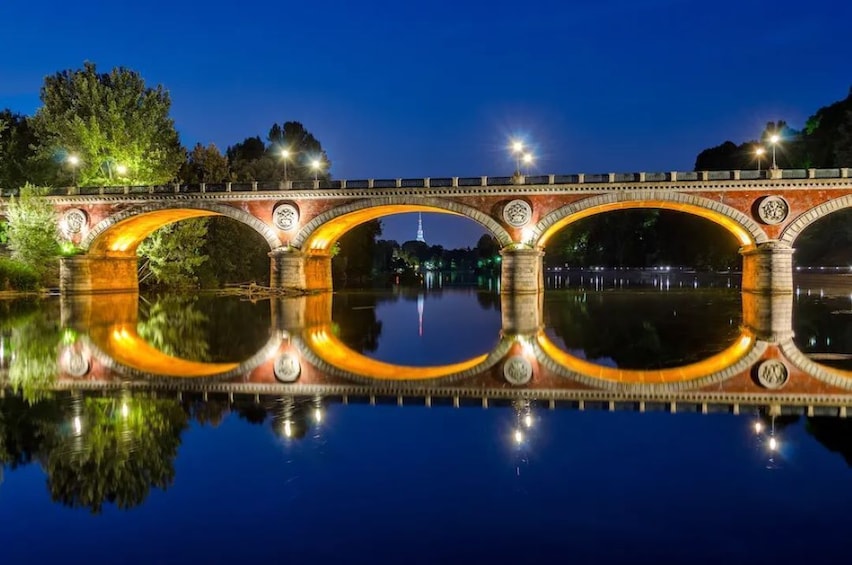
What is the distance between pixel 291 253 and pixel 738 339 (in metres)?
32.5

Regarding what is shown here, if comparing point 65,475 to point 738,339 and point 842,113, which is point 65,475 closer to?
point 738,339

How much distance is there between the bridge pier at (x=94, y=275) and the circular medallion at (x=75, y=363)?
33542mm

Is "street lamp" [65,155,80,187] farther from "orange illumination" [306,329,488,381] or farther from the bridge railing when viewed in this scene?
"orange illumination" [306,329,488,381]

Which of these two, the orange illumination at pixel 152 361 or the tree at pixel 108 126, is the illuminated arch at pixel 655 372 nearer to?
the orange illumination at pixel 152 361

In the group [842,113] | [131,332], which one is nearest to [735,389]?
[131,332]

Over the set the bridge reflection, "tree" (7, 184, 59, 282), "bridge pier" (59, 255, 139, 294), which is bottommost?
the bridge reflection

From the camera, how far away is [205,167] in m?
62.3

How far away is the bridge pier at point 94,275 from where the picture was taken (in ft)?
158

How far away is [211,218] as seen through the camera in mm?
59656

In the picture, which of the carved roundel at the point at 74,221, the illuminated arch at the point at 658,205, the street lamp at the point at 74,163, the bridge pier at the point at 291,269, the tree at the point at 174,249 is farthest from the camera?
the tree at the point at 174,249

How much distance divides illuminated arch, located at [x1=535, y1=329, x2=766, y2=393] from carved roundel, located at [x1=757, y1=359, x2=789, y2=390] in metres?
0.34

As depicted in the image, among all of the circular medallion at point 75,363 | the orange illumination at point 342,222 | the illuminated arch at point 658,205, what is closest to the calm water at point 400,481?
the circular medallion at point 75,363

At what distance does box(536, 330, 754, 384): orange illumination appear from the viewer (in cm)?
1395

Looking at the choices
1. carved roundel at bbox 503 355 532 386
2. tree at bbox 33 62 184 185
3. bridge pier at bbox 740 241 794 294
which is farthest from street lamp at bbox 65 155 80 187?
bridge pier at bbox 740 241 794 294
